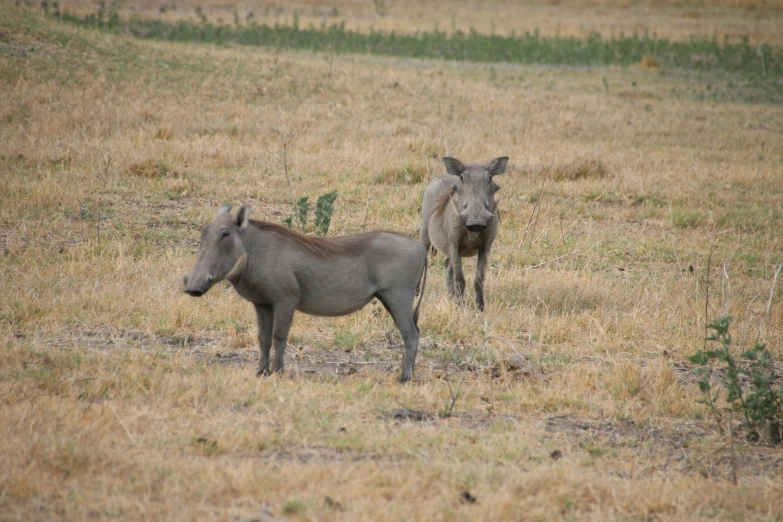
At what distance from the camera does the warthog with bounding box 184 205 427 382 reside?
532cm

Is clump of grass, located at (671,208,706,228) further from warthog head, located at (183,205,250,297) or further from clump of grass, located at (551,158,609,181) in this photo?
warthog head, located at (183,205,250,297)

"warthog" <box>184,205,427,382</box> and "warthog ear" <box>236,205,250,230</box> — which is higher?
"warthog ear" <box>236,205,250,230</box>

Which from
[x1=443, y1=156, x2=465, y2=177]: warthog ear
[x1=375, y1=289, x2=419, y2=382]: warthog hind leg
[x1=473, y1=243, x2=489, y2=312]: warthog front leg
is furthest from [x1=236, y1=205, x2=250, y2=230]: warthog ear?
[x1=473, y1=243, x2=489, y2=312]: warthog front leg

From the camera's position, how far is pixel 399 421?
5.04 metres

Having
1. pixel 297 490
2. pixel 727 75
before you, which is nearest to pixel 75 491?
pixel 297 490

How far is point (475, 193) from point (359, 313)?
141 cm

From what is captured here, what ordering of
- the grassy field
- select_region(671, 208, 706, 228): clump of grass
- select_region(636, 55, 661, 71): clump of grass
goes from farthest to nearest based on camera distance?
1. select_region(636, 55, 661, 71): clump of grass
2. select_region(671, 208, 706, 228): clump of grass
3. the grassy field

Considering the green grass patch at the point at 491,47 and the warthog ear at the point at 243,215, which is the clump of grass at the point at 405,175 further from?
the green grass patch at the point at 491,47

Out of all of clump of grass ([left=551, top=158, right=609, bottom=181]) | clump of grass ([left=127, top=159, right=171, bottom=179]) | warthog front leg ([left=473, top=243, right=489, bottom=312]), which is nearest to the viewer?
warthog front leg ([left=473, top=243, right=489, bottom=312])

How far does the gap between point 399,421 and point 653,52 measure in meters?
25.4

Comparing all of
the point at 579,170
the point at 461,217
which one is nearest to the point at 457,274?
the point at 461,217

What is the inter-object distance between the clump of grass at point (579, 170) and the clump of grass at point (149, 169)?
547 centimetres

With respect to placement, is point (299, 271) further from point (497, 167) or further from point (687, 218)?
point (687, 218)

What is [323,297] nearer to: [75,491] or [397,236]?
[397,236]
